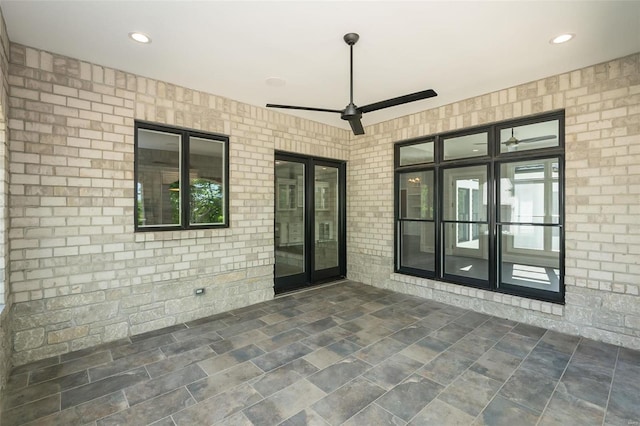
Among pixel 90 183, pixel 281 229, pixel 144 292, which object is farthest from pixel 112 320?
pixel 281 229

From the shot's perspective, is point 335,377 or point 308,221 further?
point 308,221

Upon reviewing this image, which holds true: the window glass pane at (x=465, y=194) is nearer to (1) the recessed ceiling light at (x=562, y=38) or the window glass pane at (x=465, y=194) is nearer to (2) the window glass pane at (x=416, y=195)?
(2) the window glass pane at (x=416, y=195)

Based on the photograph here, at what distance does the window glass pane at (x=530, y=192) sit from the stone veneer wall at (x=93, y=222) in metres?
4.01

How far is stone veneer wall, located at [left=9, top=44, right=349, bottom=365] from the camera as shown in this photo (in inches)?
120

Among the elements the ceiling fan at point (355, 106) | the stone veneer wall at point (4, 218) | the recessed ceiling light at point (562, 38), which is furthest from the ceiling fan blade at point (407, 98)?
the stone veneer wall at point (4, 218)

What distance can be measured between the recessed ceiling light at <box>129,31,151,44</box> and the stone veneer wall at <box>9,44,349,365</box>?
873 mm

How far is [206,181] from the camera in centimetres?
438

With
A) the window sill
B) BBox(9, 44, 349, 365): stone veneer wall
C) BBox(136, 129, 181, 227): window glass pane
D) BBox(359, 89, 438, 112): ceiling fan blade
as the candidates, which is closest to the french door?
BBox(9, 44, 349, 365): stone veneer wall

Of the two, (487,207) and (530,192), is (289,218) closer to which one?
(487,207)

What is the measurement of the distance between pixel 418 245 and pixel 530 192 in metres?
1.94

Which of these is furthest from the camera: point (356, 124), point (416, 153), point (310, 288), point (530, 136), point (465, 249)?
point (310, 288)

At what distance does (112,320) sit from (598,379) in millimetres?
5027

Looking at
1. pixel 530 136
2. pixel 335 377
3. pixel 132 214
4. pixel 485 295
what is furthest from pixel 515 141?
pixel 132 214

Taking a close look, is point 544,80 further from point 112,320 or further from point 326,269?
point 112,320
